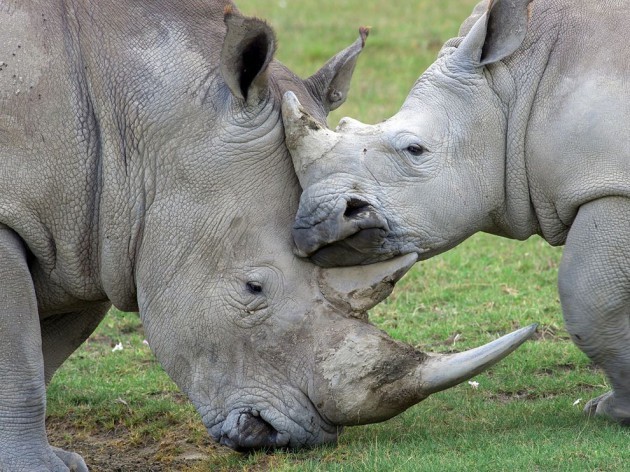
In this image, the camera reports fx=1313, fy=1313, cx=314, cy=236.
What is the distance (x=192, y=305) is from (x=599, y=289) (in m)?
1.96

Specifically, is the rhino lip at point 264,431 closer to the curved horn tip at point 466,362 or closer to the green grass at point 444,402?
the green grass at point 444,402

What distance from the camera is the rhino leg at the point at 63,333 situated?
7344 mm

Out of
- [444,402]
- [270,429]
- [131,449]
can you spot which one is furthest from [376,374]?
[131,449]

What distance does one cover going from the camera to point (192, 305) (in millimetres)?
6355

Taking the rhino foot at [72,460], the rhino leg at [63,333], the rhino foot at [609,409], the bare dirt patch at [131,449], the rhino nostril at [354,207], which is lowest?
the bare dirt patch at [131,449]

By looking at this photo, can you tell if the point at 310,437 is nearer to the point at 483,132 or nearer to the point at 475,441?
the point at 475,441

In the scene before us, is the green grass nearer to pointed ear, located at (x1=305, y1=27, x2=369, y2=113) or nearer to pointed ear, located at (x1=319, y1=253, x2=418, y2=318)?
pointed ear, located at (x1=319, y1=253, x2=418, y2=318)

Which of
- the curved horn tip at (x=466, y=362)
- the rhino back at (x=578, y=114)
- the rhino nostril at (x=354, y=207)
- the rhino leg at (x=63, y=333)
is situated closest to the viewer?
the curved horn tip at (x=466, y=362)

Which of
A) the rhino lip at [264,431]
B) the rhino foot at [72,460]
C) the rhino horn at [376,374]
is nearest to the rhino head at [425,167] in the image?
the rhino horn at [376,374]

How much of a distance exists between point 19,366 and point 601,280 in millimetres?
2812

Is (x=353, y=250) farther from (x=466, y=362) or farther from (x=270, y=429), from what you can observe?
(x=270, y=429)

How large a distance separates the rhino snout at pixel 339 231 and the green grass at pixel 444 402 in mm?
940

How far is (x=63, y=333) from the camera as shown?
Answer: 738 centimetres

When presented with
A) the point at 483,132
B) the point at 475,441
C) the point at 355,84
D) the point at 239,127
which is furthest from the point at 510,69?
the point at 355,84
